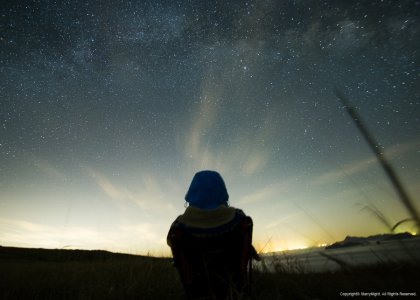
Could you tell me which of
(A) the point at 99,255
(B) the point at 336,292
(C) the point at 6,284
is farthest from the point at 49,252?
(B) the point at 336,292

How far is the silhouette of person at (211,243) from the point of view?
260cm

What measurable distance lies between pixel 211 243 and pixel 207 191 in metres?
0.55

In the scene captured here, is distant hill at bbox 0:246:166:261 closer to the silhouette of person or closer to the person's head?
the silhouette of person

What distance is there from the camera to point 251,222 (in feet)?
8.73

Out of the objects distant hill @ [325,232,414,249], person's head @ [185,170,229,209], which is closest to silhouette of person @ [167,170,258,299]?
person's head @ [185,170,229,209]

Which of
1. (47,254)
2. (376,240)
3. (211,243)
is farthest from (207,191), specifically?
(376,240)

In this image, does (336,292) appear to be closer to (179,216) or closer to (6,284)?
(179,216)

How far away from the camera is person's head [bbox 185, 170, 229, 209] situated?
2715 millimetres

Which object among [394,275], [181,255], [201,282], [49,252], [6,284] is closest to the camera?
[181,255]

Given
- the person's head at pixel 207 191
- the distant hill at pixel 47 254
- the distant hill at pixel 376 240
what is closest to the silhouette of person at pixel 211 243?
the person's head at pixel 207 191

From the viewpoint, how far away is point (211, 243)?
8.66 ft

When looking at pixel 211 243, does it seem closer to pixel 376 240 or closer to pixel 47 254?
pixel 47 254

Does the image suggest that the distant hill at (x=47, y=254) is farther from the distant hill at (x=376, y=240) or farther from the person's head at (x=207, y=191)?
the distant hill at (x=376, y=240)

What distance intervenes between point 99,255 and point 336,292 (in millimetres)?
10981
